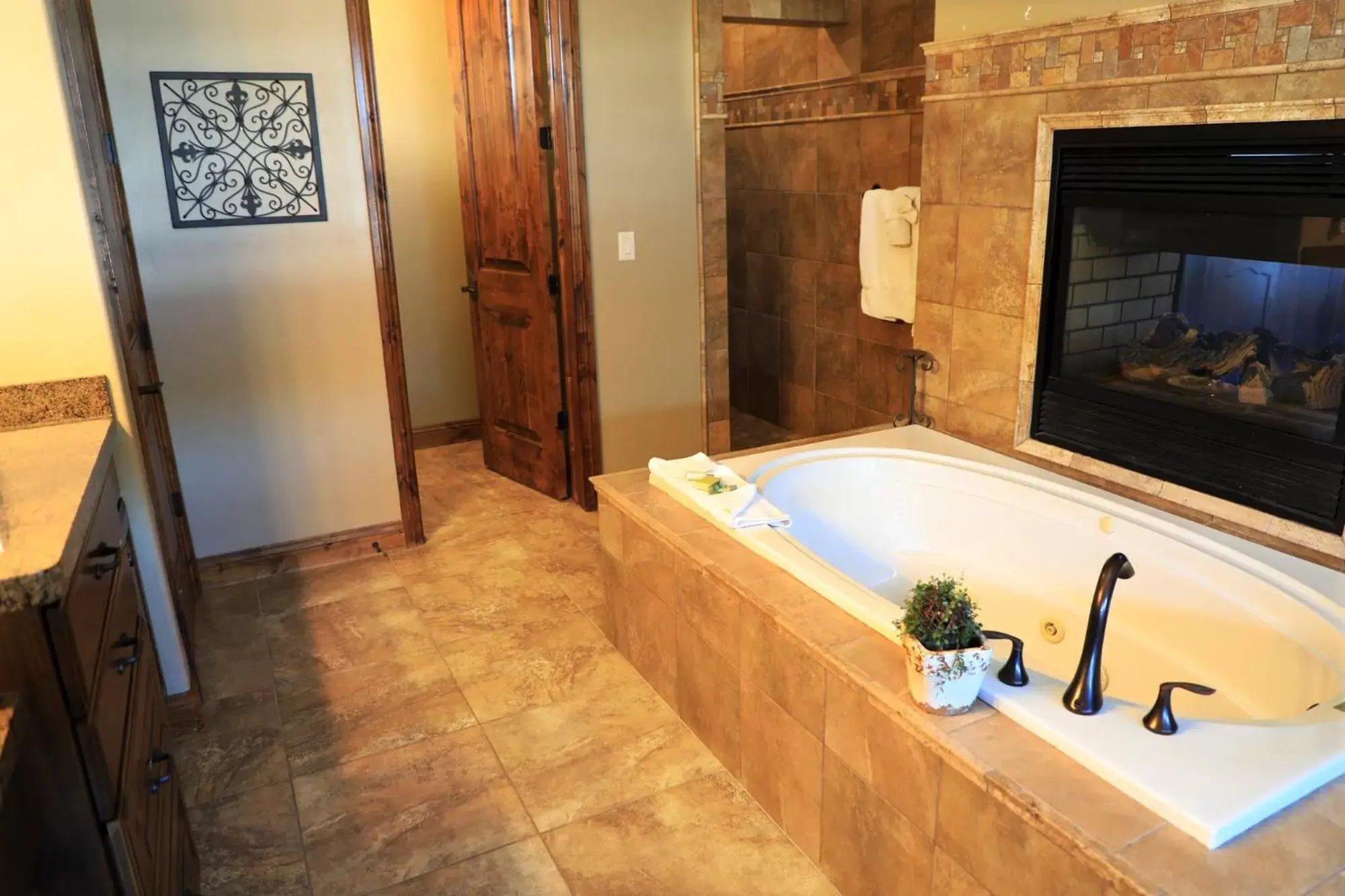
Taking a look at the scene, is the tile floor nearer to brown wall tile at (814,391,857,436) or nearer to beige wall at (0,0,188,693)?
beige wall at (0,0,188,693)

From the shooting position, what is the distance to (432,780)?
2281mm

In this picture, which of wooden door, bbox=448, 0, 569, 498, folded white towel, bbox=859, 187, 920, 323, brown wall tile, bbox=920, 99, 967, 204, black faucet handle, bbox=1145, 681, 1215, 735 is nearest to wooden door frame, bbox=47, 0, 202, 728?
wooden door, bbox=448, 0, 569, 498


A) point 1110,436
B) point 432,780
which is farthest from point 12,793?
point 1110,436

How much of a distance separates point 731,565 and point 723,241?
2.06 m

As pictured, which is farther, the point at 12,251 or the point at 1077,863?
the point at 12,251

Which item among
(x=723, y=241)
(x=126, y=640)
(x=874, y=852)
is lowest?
(x=874, y=852)

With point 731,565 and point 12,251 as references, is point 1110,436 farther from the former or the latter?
point 12,251

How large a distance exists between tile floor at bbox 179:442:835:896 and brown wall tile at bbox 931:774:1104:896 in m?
0.49

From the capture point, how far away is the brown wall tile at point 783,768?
1.94 m

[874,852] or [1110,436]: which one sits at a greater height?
[1110,436]

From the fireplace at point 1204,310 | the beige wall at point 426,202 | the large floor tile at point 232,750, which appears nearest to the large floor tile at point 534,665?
the large floor tile at point 232,750

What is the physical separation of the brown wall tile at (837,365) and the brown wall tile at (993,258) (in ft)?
4.61

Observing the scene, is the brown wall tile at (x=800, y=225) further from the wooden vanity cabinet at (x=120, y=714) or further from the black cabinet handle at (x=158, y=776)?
the black cabinet handle at (x=158, y=776)

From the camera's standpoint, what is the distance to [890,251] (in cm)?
383
